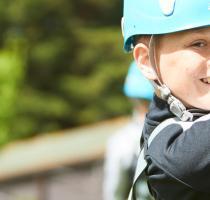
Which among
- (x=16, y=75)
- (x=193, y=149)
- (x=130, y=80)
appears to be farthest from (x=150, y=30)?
(x=16, y=75)

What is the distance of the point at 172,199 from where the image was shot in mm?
2656

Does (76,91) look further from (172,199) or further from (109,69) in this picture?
(172,199)

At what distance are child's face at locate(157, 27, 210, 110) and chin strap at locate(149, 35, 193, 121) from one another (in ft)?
0.06

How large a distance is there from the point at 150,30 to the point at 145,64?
0.14 m

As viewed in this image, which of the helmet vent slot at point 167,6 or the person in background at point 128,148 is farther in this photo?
the person in background at point 128,148

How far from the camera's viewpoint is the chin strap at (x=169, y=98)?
2.61 meters

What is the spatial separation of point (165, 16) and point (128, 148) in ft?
12.4

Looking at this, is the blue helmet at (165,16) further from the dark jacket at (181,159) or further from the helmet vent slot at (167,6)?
the dark jacket at (181,159)

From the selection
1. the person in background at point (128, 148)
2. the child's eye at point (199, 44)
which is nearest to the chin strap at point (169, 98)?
the child's eye at point (199, 44)

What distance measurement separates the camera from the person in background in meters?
6.32

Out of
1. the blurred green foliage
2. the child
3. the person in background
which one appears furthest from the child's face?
the blurred green foliage

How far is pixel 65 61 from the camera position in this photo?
17453 millimetres

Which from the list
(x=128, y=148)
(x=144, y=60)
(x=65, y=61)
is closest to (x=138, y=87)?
(x=128, y=148)

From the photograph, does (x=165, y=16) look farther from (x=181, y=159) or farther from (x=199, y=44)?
(x=181, y=159)
